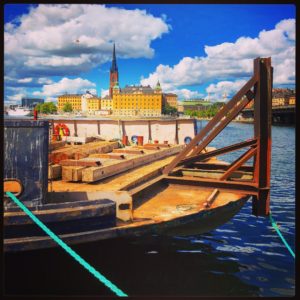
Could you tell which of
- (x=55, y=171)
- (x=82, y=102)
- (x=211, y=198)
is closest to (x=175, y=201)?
(x=211, y=198)

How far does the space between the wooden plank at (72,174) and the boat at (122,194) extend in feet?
0.10

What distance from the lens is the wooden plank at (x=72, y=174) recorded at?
30.9 feet

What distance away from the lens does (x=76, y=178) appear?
31.0 ft

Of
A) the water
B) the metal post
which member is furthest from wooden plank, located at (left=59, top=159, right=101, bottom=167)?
the metal post

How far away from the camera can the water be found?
731 centimetres

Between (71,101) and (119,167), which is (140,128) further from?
(71,101)

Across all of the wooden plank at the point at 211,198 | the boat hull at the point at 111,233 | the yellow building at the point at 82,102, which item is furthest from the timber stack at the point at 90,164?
the yellow building at the point at 82,102

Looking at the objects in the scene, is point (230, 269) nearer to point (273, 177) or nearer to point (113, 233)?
point (113, 233)

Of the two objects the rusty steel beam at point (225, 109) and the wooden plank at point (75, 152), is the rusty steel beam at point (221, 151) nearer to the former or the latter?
the rusty steel beam at point (225, 109)

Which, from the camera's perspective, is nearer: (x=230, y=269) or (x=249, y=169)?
(x=230, y=269)

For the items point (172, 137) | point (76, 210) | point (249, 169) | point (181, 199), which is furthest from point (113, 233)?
point (172, 137)

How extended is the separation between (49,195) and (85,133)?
16113 mm

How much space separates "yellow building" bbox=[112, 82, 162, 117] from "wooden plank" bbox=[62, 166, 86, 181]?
15955 centimetres

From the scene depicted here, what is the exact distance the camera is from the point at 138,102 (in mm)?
175625
